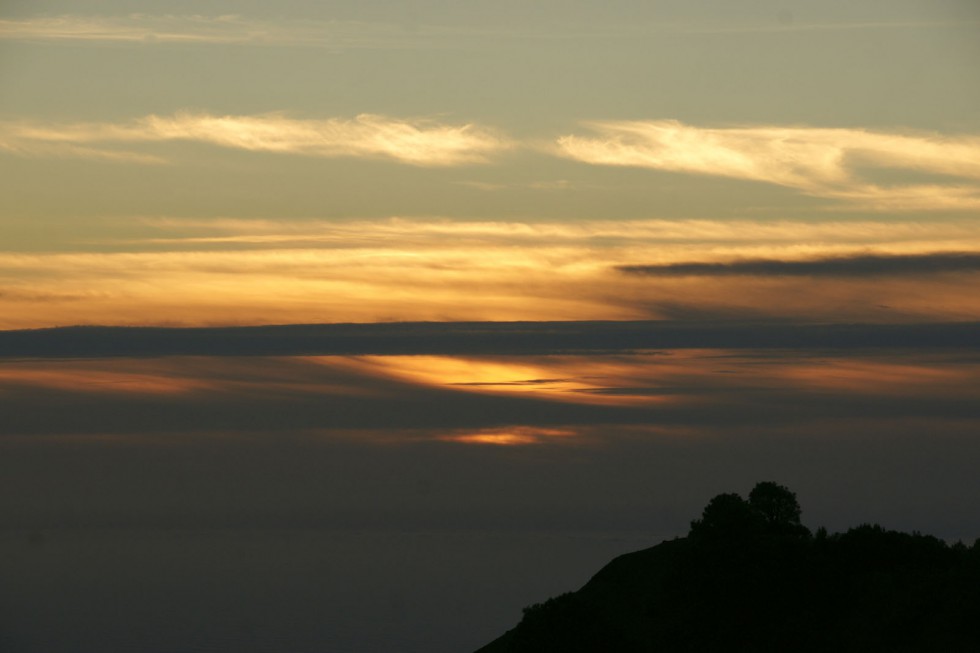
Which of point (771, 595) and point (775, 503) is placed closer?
A: point (771, 595)

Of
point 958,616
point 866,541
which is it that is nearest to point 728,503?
point 866,541

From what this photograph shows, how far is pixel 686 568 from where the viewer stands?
Answer: 280 feet

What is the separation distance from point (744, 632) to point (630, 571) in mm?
24643

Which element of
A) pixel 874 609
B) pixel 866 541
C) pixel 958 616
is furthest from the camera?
pixel 866 541

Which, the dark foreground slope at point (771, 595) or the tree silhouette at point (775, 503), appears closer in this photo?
the dark foreground slope at point (771, 595)

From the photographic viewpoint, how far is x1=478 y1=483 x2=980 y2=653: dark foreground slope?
8025 cm

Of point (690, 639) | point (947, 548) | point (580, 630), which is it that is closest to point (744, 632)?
point (690, 639)

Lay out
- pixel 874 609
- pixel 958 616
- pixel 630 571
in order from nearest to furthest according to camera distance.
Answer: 1. pixel 958 616
2. pixel 874 609
3. pixel 630 571

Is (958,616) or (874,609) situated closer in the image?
(958,616)

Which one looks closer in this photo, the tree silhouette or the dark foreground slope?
the dark foreground slope

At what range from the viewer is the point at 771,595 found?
83375 mm

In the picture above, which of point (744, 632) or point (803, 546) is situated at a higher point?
point (803, 546)

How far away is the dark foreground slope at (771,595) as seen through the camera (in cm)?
8025

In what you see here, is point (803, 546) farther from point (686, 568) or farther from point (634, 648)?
point (634, 648)
